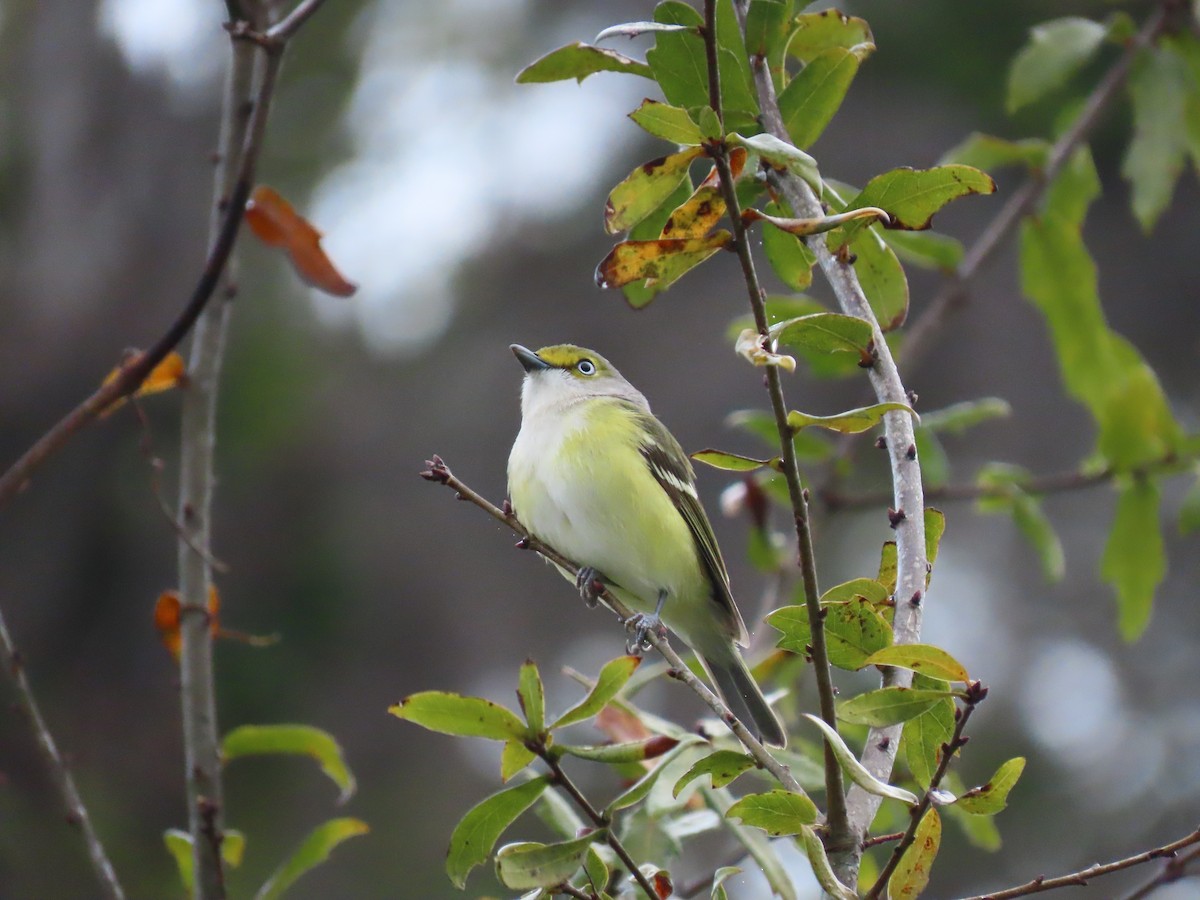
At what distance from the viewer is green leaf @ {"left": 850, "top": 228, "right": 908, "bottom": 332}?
1.80 meters

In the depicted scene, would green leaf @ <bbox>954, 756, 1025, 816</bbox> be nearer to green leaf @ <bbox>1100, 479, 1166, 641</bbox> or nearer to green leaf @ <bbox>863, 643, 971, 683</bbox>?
green leaf @ <bbox>863, 643, 971, 683</bbox>

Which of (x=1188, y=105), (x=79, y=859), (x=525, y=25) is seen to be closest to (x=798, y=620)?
(x=1188, y=105)

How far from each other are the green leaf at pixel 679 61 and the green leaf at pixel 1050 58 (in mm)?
1535

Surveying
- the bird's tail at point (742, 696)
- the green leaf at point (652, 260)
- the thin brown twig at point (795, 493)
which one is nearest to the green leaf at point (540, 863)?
the thin brown twig at point (795, 493)

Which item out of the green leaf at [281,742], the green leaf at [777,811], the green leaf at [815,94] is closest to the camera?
the green leaf at [777,811]

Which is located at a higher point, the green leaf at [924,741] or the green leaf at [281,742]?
the green leaf at [924,741]

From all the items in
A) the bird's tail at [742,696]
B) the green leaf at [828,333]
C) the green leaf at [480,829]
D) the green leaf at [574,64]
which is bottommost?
the bird's tail at [742,696]

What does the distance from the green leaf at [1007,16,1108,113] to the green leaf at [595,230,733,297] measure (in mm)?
1686

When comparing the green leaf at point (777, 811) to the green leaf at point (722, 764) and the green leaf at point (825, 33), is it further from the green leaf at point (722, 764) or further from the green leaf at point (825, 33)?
the green leaf at point (825, 33)

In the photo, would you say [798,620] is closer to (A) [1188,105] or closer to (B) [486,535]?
(A) [1188,105]

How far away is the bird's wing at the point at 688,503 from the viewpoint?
3.21 m

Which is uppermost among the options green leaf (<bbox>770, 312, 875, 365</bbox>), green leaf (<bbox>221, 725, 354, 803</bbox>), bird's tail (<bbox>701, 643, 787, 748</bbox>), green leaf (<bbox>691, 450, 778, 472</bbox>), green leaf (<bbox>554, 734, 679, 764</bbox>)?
green leaf (<bbox>770, 312, 875, 365</bbox>)

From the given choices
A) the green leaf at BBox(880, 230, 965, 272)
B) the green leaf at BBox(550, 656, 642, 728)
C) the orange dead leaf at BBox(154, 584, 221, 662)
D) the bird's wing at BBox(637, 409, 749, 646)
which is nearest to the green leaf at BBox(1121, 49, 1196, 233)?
the green leaf at BBox(880, 230, 965, 272)

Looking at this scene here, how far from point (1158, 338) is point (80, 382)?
8297 millimetres
